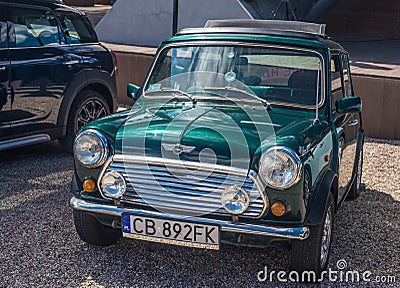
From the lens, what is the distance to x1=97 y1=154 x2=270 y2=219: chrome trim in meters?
3.55

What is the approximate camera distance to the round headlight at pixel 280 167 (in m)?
3.51

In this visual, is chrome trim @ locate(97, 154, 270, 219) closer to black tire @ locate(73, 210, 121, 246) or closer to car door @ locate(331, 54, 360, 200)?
black tire @ locate(73, 210, 121, 246)

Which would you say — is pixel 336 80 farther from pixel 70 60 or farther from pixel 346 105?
pixel 70 60

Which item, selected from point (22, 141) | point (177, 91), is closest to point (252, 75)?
point (177, 91)

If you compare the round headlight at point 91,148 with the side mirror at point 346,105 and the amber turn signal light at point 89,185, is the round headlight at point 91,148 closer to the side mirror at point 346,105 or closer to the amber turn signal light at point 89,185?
the amber turn signal light at point 89,185

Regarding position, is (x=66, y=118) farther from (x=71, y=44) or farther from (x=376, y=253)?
(x=376, y=253)

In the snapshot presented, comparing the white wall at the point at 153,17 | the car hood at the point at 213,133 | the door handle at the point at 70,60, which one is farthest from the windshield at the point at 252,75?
the white wall at the point at 153,17

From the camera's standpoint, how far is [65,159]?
683 cm

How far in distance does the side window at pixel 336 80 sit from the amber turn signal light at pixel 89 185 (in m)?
1.82

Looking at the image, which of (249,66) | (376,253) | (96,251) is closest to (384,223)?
(376,253)

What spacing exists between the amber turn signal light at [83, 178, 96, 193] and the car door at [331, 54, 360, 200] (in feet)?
5.78

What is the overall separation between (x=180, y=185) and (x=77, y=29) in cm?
394

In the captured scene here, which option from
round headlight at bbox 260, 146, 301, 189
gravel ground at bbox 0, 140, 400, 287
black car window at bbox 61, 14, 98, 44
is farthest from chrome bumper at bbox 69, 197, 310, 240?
black car window at bbox 61, 14, 98, 44

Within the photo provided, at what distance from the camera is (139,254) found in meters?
4.26
